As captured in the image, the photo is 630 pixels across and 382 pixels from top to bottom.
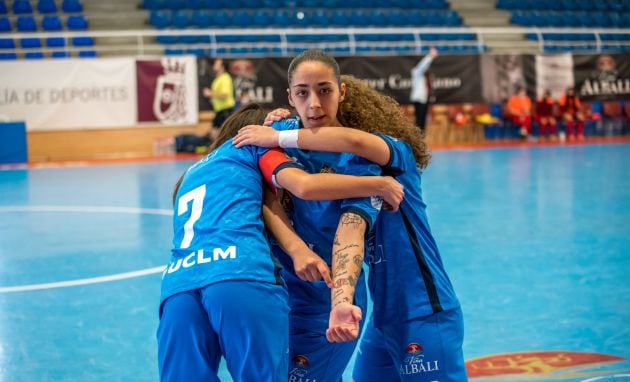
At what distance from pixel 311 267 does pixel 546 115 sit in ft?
67.7

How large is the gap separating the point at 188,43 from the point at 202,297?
66.2ft

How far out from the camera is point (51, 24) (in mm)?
21469

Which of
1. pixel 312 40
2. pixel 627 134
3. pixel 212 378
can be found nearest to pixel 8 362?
pixel 212 378

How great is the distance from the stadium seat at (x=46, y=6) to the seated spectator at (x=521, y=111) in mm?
12485

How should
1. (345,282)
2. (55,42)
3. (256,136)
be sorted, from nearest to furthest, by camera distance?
(345,282) → (256,136) → (55,42)

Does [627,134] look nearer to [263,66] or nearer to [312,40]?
[312,40]

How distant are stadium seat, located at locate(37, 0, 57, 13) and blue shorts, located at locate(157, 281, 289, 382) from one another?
2118 centimetres

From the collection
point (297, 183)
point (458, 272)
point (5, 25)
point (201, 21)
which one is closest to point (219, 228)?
Answer: point (297, 183)

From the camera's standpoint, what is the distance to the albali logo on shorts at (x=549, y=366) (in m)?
4.99

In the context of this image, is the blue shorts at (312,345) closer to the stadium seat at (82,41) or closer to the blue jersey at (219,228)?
the blue jersey at (219,228)

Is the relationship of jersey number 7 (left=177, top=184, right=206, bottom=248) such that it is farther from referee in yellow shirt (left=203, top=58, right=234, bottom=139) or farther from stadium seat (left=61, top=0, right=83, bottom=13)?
stadium seat (left=61, top=0, right=83, bottom=13)

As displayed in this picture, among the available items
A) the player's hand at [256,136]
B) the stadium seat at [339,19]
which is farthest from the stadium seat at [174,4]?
the player's hand at [256,136]

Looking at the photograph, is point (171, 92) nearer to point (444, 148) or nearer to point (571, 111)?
point (444, 148)

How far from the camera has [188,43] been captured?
22297 mm
